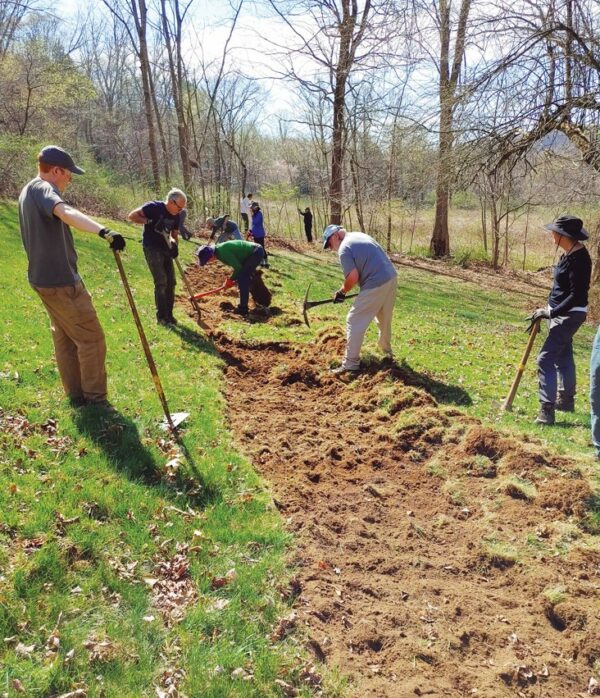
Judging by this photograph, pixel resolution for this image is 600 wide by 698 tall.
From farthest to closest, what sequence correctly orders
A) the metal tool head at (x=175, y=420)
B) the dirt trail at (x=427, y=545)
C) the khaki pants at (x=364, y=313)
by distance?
1. the khaki pants at (x=364, y=313)
2. the metal tool head at (x=175, y=420)
3. the dirt trail at (x=427, y=545)

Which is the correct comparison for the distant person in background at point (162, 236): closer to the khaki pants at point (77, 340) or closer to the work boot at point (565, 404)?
the khaki pants at point (77, 340)

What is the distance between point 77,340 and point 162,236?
3.65 metres

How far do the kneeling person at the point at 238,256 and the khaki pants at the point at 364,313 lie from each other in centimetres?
317

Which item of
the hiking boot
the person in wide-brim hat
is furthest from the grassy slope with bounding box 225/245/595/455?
the person in wide-brim hat

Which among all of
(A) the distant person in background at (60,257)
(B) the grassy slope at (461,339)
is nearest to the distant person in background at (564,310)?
(B) the grassy slope at (461,339)

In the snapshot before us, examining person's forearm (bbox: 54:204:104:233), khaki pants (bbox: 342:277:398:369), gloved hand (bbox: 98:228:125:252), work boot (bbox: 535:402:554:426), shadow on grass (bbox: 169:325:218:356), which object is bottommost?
work boot (bbox: 535:402:554:426)

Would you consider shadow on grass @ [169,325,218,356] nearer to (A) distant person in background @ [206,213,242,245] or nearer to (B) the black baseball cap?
(B) the black baseball cap

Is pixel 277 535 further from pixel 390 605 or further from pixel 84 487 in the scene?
pixel 84 487

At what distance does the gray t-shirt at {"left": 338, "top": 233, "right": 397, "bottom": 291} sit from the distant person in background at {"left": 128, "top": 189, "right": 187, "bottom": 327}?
2.64 m

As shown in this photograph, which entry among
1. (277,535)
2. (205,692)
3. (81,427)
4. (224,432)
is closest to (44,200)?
(81,427)

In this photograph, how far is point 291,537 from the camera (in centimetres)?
411

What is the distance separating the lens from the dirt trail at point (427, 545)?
320cm

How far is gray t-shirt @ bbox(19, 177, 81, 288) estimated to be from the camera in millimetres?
4637

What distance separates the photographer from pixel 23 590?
322 cm
